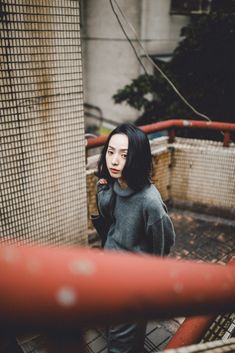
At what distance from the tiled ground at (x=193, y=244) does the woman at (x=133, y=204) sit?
1.80 feet

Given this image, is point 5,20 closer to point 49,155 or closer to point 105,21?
point 49,155

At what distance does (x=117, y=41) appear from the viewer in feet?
43.9

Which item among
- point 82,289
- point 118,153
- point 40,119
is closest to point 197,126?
point 40,119

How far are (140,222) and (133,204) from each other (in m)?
0.14

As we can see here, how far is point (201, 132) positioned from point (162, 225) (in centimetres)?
501

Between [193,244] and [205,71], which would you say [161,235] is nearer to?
[193,244]

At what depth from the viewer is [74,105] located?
2748 mm

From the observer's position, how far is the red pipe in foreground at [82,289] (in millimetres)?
429

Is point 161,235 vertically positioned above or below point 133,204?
below

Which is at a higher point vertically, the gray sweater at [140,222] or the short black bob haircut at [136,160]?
the short black bob haircut at [136,160]

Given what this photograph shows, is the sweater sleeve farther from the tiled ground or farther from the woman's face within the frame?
the tiled ground

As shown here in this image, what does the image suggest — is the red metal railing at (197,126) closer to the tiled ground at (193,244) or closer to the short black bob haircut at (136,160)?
the tiled ground at (193,244)

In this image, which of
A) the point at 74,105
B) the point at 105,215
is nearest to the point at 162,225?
the point at 105,215

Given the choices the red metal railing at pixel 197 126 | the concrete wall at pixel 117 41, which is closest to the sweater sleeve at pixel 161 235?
the red metal railing at pixel 197 126
